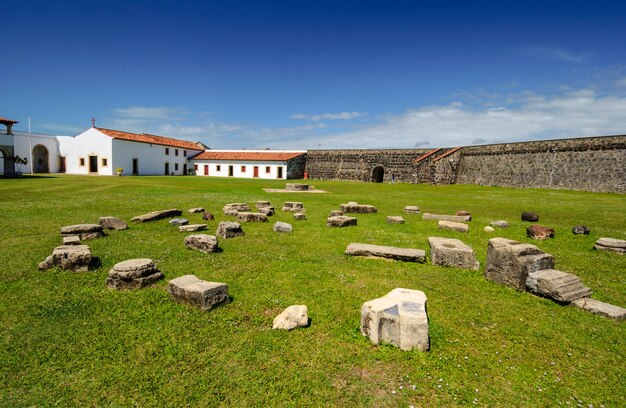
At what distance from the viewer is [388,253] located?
24.1 feet

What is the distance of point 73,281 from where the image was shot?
18.9 feet

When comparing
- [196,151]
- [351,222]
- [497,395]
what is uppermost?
[196,151]

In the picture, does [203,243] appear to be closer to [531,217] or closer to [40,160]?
[531,217]

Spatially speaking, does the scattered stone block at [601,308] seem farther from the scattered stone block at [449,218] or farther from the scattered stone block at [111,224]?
the scattered stone block at [111,224]

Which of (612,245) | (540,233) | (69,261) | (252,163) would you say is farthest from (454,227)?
(252,163)

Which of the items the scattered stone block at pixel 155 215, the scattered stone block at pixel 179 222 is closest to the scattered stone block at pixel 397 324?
the scattered stone block at pixel 179 222

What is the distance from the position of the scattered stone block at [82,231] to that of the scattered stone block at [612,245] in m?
12.6

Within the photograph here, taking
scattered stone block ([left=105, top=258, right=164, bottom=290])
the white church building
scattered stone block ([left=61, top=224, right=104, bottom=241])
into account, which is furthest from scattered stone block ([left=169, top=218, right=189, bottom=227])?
the white church building

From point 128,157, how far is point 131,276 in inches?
1765

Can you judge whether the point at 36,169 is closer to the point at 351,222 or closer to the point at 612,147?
the point at 351,222

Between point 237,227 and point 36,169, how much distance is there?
4850 centimetres

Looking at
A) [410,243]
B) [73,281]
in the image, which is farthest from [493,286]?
[73,281]

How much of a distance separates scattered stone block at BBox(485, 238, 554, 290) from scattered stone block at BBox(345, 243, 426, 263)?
1.42 meters

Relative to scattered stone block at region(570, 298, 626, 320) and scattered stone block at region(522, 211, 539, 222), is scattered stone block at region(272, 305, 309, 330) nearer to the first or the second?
scattered stone block at region(570, 298, 626, 320)
